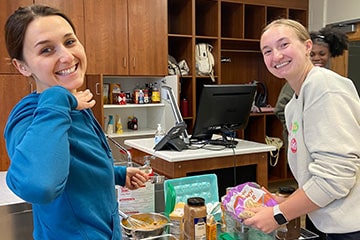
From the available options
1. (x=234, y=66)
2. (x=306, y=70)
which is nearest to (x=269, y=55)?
(x=306, y=70)

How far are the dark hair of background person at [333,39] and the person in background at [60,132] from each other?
187cm

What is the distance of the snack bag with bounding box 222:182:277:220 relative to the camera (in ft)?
3.82

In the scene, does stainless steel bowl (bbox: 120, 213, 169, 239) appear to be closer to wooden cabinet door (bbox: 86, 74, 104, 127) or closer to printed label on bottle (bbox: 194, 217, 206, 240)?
printed label on bottle (bbox: 194, 217, 206, 240)

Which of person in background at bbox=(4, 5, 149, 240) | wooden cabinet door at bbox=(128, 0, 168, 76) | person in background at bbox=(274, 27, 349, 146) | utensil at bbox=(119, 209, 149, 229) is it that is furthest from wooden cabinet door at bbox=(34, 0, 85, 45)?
person in background at bbox=(4, 5, 149, 240)

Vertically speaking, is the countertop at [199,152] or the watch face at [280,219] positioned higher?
the watch face at [280,219]

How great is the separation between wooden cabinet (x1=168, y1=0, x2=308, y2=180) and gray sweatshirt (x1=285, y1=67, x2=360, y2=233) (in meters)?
2.91

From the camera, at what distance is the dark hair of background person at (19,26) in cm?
85

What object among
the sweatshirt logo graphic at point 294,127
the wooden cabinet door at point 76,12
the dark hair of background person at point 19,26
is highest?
the wooden cabinet door at point 76,12

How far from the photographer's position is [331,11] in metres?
4.52

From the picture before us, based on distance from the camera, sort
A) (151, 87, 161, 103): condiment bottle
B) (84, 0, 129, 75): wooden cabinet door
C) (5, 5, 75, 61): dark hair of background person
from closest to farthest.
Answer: (5, 5, 75, 61): dark hair of background person
(84, 0, 129, 75): wooden cabinet door
(151, 87, 161, 103): condiment bottle

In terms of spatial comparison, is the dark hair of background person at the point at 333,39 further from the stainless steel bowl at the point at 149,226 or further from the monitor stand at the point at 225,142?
the stainless steel bowl at the point at 149,226

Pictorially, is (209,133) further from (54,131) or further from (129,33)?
(54,131)

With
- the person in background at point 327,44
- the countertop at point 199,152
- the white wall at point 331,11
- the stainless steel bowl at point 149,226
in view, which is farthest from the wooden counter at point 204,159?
the white wall at point 331,11

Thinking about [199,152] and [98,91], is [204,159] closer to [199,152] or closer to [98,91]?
[199,152]
